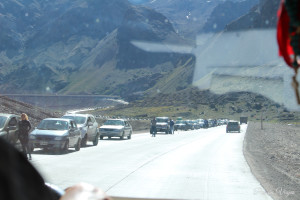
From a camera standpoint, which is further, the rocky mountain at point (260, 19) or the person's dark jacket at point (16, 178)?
the rocky mountain at point (260, 19)

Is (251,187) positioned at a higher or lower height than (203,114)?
lower

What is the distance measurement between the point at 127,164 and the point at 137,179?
413 centimetres

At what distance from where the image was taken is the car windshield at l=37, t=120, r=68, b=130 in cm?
1997

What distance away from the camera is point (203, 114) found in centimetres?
13438

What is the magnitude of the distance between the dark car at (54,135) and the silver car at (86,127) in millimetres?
2593

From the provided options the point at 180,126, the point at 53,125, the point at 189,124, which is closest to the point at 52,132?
the point at 53,125

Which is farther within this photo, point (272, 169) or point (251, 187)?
point (272, 169)

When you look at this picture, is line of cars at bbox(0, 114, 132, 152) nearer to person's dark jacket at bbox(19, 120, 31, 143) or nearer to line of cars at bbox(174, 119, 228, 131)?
person's dark jacket at bbox(19, 120, 31, 143)

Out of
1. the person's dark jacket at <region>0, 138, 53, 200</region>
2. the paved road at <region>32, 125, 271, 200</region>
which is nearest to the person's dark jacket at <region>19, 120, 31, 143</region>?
the paved road at <region>32, 125, 271, 200</region>

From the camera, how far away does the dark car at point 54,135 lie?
18.9 metres

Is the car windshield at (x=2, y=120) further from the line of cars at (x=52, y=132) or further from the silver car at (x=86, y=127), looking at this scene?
the silver car at (x=86, y=127)

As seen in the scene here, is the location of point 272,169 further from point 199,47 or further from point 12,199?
point 199,47

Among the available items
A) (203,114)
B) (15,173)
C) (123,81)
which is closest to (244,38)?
(203,114)

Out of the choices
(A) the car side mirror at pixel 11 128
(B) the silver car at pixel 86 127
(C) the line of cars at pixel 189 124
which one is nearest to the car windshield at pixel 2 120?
(A) the car side mirror at pixel 11 128
